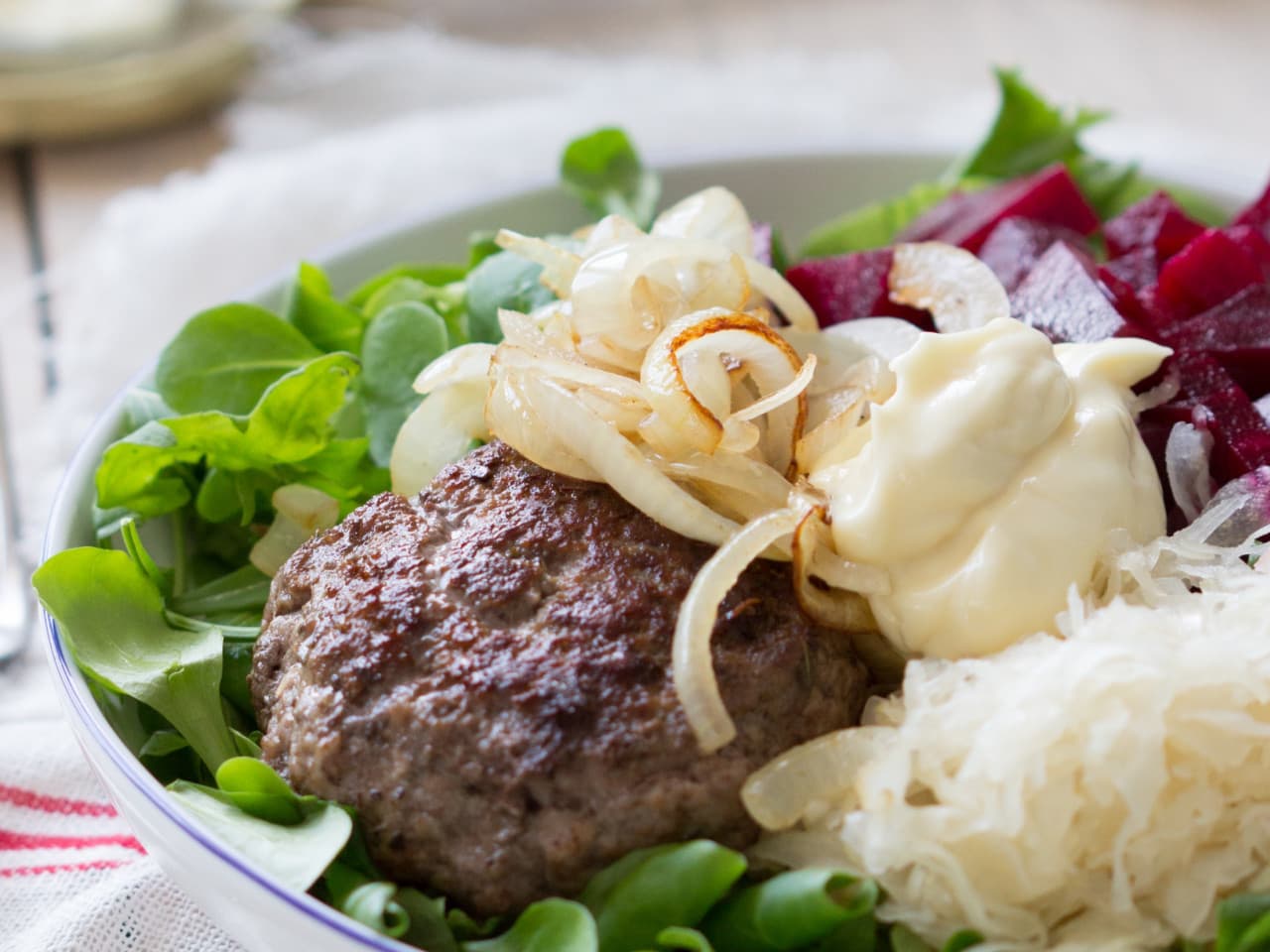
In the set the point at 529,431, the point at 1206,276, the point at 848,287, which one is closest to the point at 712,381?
the point at 529,431

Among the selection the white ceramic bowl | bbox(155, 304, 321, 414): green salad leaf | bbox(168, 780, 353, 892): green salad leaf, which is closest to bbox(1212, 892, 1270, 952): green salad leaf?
the white ceramic bowl

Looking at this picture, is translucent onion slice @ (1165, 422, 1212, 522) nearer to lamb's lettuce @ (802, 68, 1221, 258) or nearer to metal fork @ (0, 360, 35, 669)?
lamb's lettuce @ (802, 68, 1221, 258)

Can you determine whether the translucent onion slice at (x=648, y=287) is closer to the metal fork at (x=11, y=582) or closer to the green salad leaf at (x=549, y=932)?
the green salad leaf at (x=549, y=932)

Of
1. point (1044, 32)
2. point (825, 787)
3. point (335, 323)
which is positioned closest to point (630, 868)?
point (825, 787)

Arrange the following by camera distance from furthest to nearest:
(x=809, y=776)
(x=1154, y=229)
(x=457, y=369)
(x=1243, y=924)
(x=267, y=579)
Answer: (x=1154, y=229) → (x=267, y=579) → (x=457, y=369) → (x=809, y=776) → (x=1243, y=924)

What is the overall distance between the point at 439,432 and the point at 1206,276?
172 centimetres

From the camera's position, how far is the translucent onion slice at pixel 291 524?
2834 mm

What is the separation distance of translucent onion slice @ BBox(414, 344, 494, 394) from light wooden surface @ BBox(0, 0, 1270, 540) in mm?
2978

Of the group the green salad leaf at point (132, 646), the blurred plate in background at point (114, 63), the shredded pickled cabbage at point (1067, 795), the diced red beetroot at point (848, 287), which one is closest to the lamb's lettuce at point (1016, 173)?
the diced red beetroot at point (848, 287)

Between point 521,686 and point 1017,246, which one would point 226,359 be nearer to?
point 521,686

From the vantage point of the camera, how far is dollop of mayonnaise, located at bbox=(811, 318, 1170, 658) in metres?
2.30

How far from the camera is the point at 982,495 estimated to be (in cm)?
234

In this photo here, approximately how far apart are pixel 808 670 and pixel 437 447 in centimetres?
92

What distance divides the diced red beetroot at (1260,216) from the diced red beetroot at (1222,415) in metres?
0.82
